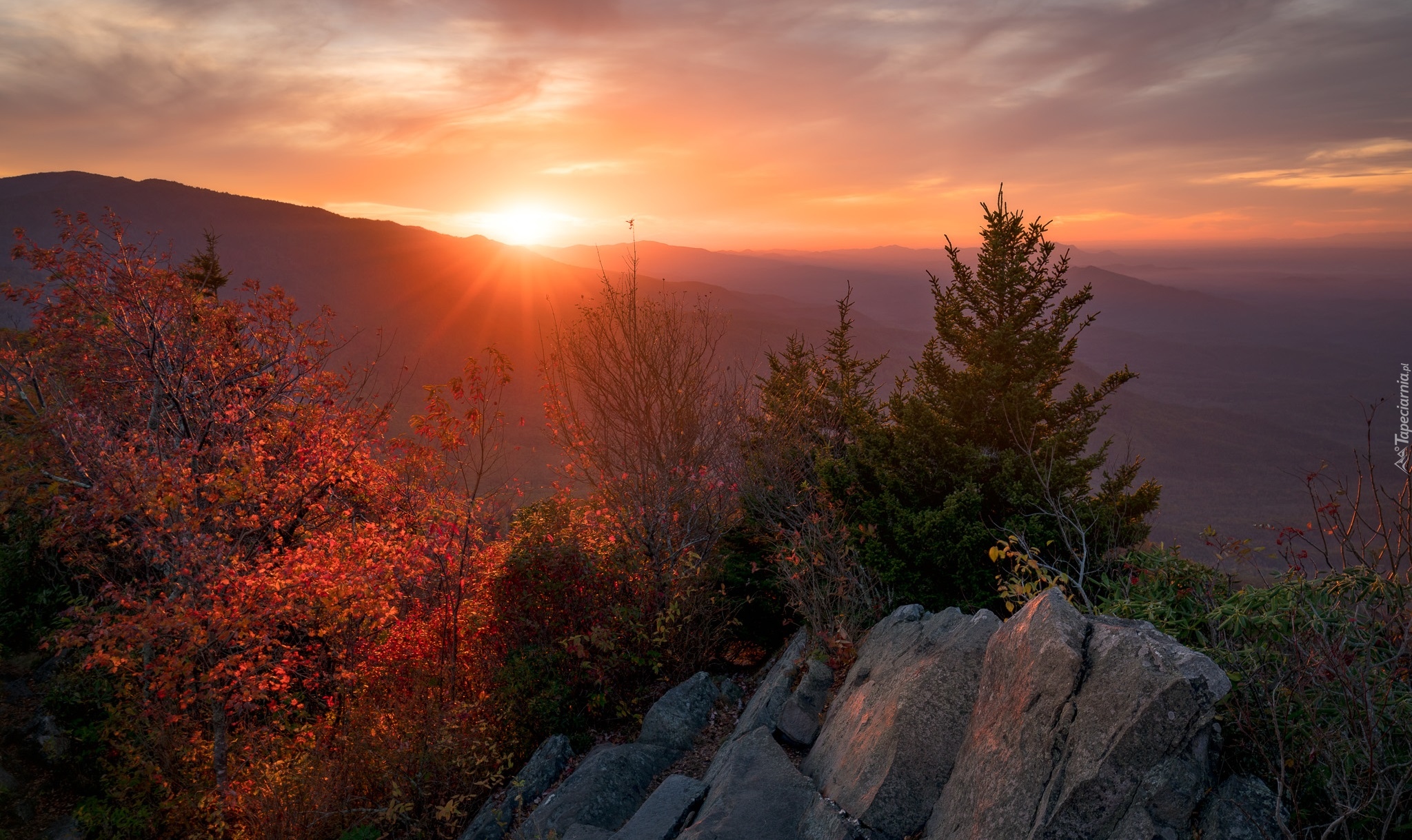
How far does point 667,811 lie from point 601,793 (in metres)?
1.13

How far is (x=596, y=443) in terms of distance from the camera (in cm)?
1206

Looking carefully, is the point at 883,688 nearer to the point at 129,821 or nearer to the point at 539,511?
the point at 539,511

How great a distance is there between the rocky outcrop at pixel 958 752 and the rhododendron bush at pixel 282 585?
1.81 m

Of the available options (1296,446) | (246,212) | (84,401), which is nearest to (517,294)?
(246,212)

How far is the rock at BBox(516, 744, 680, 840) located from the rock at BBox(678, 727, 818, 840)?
1238 millimetres

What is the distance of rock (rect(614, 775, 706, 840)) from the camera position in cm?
647

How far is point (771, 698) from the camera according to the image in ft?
27.5

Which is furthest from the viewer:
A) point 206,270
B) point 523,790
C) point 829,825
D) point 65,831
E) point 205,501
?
point 206,270

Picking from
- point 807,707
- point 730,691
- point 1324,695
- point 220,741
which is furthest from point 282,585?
point 1324,695

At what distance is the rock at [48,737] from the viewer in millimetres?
13430

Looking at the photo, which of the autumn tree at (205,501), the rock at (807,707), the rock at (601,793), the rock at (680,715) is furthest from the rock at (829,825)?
the autumn tree at (205,501)

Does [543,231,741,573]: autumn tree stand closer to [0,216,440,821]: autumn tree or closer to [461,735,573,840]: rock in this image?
[461,735,573,840]: rock

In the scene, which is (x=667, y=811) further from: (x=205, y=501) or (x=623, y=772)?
(x=205, y=501)

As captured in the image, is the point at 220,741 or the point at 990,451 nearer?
the point at 220,741
